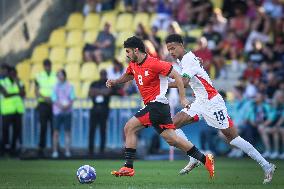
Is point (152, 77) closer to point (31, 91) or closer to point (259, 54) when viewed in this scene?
point (259, 54)

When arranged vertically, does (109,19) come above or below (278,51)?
above

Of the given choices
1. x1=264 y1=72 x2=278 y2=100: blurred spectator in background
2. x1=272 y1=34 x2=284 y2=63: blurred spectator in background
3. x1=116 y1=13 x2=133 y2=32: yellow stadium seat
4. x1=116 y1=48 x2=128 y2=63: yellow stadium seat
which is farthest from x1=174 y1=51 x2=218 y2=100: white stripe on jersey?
x1=116 y1=13 x2=133 y2=32: yellow stadium seat

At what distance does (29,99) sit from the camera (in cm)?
2686

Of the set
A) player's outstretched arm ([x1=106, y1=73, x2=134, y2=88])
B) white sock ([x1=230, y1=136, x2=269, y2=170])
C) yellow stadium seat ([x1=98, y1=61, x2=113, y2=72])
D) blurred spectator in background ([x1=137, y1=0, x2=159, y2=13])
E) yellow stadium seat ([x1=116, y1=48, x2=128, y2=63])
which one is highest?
blurred spectator in background ([x1=137, y1=0, x2=159, y2=13])

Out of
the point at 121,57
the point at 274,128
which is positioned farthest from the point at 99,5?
the point at 274,128

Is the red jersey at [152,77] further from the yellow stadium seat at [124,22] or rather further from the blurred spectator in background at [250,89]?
the yellow stadium seat at [124,22]

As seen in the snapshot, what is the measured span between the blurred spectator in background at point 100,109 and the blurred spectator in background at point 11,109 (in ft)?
6.71

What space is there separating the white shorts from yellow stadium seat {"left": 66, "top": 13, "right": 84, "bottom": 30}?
47.6 ft

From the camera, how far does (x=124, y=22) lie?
2967cm

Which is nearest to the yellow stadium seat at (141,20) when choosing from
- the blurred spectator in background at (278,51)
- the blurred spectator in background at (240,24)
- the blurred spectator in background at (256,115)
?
the blurred spectator in background at (240,24)

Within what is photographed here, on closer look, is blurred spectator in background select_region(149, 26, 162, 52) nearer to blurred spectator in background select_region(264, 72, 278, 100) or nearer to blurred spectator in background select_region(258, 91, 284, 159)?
blurred spectator in background select_region(264, 72, 278, 100)

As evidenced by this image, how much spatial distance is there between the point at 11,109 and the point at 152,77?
11055 millimetres

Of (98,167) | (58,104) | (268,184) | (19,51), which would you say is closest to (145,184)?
(268,184)

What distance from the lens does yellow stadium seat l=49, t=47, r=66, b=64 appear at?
98.1 ft
